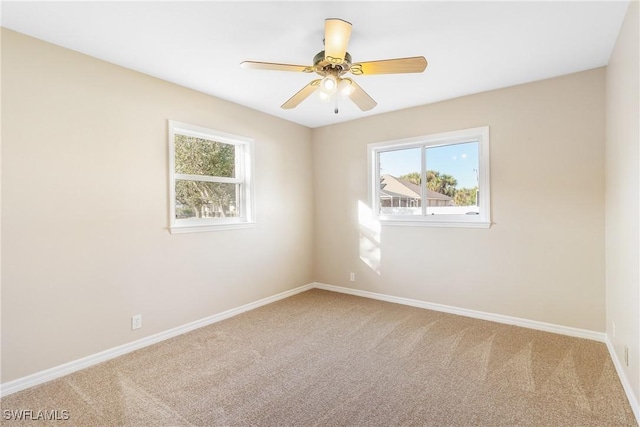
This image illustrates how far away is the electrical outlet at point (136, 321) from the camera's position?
2792mm

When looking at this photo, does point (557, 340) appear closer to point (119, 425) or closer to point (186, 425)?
point (186, 425)

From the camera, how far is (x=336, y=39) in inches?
73.7

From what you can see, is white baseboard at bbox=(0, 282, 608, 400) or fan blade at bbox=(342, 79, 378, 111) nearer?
white baseboard at bbox=(0, 282, 608, 400)

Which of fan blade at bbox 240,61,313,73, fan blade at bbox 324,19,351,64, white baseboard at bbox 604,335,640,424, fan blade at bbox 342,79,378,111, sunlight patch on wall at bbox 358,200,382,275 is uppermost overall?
fan blade at bbox 324,19,351,64

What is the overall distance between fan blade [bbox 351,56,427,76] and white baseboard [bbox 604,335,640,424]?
2.42 m

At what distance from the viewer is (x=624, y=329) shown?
2.19m

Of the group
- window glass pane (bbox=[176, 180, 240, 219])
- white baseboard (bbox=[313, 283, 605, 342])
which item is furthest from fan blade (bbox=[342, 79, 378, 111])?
white baseboard (bbox=[313, 283, 605, 342])

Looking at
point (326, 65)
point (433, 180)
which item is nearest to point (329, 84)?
point (326, 65)

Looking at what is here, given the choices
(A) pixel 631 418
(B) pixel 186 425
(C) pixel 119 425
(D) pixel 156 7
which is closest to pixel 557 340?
(A) pixel 631 418

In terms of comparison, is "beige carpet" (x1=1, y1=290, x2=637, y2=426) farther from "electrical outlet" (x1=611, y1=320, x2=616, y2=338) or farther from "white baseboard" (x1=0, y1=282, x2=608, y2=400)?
"electrical outlet" (x1=611, y1=320, x2=616, y2=338)

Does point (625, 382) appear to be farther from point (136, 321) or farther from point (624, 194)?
point (136, 321)

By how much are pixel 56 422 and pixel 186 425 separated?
782 mm

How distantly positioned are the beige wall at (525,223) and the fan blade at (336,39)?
2134mm

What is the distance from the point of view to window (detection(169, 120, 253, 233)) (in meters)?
3.23
